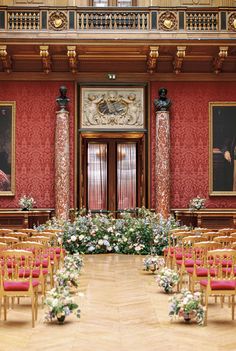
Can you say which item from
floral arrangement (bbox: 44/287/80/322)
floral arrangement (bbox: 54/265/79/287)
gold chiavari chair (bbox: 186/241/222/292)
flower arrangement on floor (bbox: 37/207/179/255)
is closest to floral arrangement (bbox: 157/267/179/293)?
gold chiavari chair (bbox: 186/241/222/292)

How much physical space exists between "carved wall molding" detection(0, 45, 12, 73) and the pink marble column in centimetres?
470

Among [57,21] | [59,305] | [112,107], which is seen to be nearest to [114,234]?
[112,107]

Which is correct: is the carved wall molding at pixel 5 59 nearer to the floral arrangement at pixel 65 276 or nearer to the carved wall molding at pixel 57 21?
the carved wall molding at pixel 57 21

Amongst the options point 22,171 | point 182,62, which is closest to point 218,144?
point 182,62

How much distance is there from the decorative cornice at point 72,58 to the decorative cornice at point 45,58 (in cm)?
60

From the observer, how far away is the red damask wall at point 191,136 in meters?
18.6

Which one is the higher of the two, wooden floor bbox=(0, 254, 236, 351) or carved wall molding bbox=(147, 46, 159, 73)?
carved wall molding bbox=(147, 46, 159, 73)

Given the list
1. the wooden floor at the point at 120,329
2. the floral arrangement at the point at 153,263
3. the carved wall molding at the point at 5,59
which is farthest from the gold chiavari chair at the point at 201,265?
the carved wall molding at the point at 5,59

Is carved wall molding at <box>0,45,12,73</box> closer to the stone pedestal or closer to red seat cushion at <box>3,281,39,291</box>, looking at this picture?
the stone pedestal

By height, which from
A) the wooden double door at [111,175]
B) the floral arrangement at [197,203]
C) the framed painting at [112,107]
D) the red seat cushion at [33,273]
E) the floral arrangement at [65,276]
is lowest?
the floral arrangement at [65,276]

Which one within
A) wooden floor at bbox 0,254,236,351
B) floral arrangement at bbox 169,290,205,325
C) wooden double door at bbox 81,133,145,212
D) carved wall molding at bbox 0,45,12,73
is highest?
carved wall molding at bbox 0,45,12,73

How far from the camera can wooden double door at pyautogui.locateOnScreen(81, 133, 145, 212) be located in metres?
19.7

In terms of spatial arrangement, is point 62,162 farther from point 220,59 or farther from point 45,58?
point 220,59

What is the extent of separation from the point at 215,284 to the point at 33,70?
12148 millimetres
